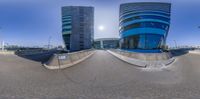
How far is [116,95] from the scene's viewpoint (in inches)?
211

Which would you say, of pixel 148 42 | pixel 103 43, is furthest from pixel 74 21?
pixel 103 43

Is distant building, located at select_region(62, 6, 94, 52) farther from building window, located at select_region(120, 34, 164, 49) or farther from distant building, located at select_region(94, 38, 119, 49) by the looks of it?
distant building, located at select_region(94, 38, 119, 49)

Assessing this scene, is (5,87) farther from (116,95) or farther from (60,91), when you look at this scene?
(116,95)

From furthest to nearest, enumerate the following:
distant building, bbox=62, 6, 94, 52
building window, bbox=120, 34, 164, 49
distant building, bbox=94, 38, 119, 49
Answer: distant building, bbox=94, 38, 119, 49 → building window, bbox=120, 34, 164, 49 → distant building, bbox=62, 6, 94, 52

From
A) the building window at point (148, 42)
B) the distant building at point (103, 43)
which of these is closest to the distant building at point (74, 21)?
the building window at point (148, 42)

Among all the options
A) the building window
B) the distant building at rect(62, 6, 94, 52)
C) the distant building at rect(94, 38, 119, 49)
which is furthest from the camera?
the distant building at rect(94, 38, 119, 49)

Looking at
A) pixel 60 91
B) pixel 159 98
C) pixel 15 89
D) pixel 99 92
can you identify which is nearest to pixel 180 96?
pixel 159 98

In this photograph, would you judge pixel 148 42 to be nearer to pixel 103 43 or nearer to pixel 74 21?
pixel 74 21

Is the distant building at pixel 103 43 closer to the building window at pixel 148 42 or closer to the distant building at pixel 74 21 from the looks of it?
the building window at pixel 148 42

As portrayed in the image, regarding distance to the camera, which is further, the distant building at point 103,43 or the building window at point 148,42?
the distant building at point 103,43

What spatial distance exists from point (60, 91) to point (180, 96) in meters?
3.44

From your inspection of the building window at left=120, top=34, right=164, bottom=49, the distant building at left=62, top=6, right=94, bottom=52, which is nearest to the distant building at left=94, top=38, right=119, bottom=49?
the building window at left=120, top=34, right=164, bottom=49

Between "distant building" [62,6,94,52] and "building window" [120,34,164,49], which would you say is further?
"building window" [120,34,164,49]

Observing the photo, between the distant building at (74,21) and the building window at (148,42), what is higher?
the distant building at (74,21)
